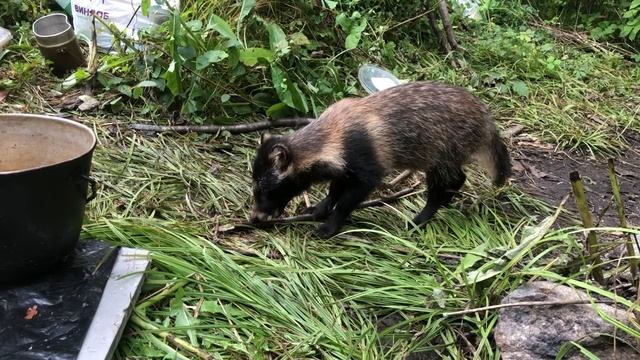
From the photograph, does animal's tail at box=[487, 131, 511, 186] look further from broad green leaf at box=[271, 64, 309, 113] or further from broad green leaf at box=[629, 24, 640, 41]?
broad green leaf at box=[629, 24, 640, 41]

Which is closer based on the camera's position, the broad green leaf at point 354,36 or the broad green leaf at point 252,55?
the broad green leaf at point 252,55

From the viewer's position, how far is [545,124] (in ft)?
20.3

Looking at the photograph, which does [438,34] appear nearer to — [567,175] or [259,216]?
[567,175]

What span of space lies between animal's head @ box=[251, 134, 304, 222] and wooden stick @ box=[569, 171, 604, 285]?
1673mm

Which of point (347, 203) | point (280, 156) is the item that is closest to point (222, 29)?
point (280, 156)

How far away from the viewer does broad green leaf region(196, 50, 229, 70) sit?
4.89 metres

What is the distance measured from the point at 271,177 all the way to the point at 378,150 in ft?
2.27

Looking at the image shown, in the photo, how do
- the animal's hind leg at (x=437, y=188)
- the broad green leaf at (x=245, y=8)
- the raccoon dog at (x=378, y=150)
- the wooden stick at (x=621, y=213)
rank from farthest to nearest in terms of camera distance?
the broad green leaf at (x=245, y=8)
the animal's hind leg at (x=437, y=188)
the raccoon dog at (x=378, y=150)
the wooden stick at (x=621, y=213)

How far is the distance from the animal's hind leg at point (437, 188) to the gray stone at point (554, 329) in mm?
1363

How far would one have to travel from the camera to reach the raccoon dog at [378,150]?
401cm

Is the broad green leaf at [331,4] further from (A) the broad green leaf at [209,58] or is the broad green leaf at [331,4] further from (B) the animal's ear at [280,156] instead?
(B) the animal's ear at [280,156]

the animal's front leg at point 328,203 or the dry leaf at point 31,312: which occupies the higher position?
the dry leaf at point 31,312

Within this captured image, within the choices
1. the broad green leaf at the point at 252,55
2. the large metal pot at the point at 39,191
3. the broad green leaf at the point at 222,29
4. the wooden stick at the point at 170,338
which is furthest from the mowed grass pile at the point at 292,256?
the broad green leaf at the point at 222,29

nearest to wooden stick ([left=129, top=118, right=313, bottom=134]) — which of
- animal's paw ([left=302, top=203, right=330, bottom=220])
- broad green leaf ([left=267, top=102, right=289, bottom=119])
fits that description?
broad green leaf ([left=267, top=102, right=289, bottom=119])
